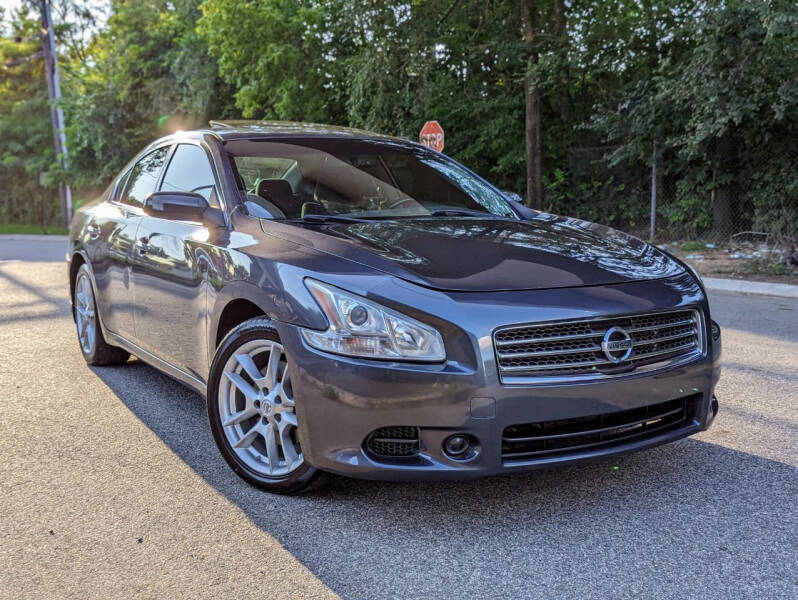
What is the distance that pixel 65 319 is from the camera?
767 cm

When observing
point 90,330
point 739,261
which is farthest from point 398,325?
point 739,261

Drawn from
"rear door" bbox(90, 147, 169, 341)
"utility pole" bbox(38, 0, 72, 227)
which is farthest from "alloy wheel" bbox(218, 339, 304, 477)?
"utility pole" bbox(38, 0, 72, 227)

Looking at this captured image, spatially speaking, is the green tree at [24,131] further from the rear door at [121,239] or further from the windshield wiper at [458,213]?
the windshield wiper at [458,213]

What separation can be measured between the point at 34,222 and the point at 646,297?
38.2 m

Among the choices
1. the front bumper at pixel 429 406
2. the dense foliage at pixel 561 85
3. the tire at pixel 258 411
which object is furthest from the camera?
the dense foliage at pixel 561 85

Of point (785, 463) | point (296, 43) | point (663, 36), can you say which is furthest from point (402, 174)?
point (296, 43)

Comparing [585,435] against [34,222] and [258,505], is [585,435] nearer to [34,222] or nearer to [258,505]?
[258,505]

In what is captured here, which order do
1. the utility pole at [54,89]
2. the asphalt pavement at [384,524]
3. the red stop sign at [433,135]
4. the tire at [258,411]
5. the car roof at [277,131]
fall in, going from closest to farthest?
the asphalt pavement at [384,524] < the tire at [258,411] < the car roof at [277,131] < the red stop sign at [433,135] < the utility pole at [54,89]

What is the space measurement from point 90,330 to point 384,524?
10.9ft

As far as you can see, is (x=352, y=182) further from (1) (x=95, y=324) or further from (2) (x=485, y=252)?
(1) (x=95, y=324)

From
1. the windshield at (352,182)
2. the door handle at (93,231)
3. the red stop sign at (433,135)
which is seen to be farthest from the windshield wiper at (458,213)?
the red stop sign at (433,135)

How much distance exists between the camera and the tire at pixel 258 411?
3223mm

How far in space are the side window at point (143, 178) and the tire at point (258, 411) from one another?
5.91ft

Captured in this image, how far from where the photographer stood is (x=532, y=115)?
55.1 ft
